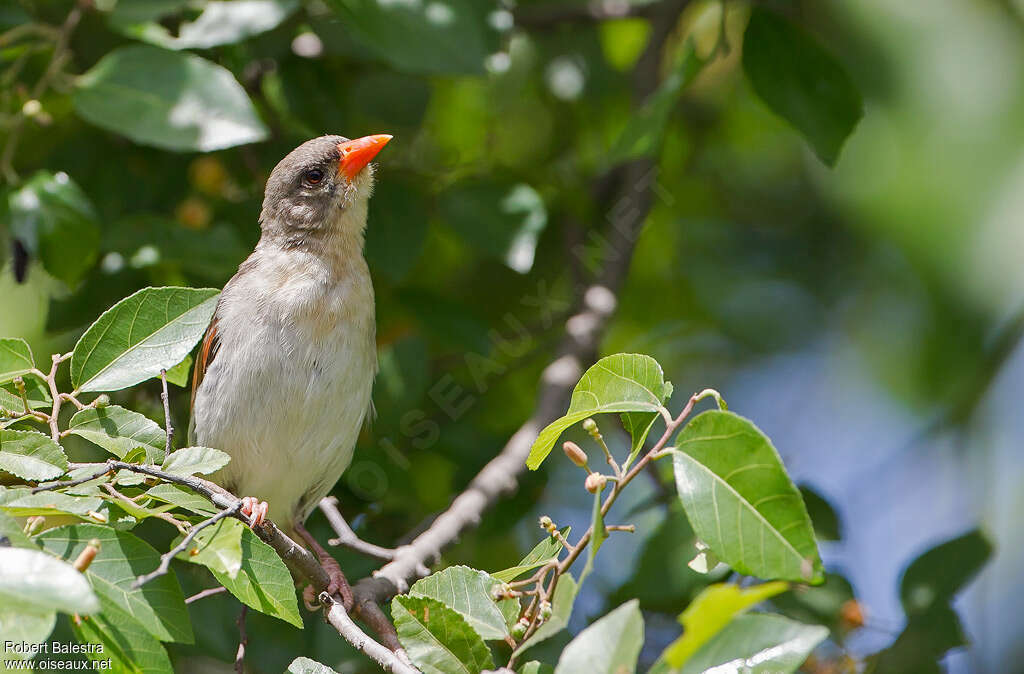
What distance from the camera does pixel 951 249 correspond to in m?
1.97

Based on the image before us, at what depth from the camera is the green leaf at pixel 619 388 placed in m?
2.16

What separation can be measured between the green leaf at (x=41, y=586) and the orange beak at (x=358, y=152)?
8.02 ft

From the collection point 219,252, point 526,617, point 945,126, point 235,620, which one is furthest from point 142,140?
point 945,126

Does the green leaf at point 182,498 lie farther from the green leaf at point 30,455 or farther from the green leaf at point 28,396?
the green leaf at point 28,396

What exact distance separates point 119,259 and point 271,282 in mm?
582

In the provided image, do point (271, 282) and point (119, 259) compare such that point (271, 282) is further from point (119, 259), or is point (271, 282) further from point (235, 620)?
point (235, 620)

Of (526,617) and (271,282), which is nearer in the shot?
(526,617)

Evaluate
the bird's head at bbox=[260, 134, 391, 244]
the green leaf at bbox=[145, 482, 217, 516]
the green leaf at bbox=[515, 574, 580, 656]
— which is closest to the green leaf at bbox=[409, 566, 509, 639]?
the green leaf at bbox=[515, 574, 580, 656]

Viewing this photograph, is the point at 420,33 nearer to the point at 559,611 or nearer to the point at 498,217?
the point at 498,217

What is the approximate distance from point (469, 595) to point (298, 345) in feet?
5.26

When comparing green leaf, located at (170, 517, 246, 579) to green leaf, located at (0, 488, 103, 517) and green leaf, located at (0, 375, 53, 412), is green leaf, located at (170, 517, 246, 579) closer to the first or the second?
green leaf, located at (0, 488, 103, 517)

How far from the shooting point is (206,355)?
3.88 metres

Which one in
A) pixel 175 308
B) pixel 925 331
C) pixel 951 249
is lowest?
pixel 175 308

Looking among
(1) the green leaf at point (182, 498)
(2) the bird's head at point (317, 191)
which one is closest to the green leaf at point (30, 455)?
(1) the green leaf at point (182, 498)
